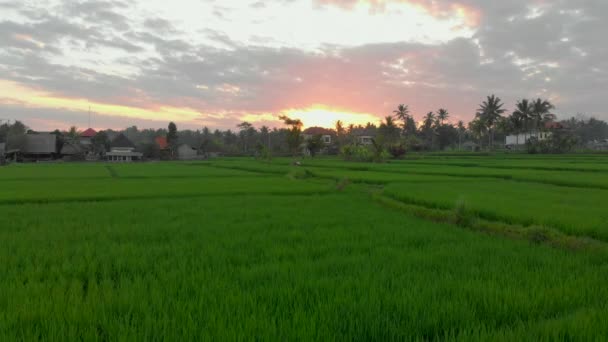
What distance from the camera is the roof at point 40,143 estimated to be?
182ft

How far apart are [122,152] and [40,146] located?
37.5ft

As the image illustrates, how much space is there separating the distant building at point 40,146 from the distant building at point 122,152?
8.32 meters

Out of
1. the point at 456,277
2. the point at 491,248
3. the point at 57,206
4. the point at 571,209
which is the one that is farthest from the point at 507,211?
the point at 57,206

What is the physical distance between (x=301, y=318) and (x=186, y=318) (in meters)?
0.91

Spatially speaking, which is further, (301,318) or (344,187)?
(344,187)

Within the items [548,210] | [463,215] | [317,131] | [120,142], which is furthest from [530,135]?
[120,142]

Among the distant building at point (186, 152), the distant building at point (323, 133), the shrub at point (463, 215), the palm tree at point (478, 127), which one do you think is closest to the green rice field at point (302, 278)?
the shrub at point (463, 215)

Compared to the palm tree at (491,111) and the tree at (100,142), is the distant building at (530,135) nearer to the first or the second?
the palm tree at (491,111)

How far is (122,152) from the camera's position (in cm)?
6394

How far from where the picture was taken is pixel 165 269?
4.50 m

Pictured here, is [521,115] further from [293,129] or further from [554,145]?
[293,129]

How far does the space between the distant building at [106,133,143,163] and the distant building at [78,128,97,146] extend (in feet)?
27.5

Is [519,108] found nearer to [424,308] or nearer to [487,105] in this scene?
[487,105]

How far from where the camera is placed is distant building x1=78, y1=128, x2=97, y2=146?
7152cm
